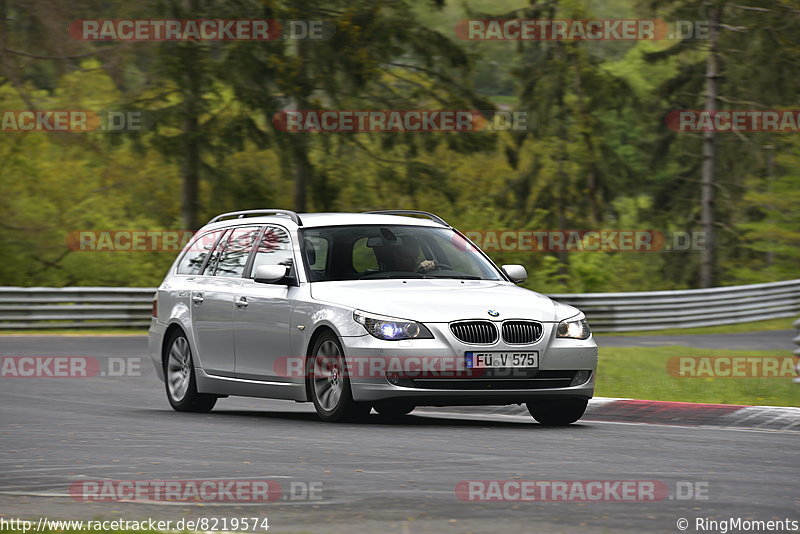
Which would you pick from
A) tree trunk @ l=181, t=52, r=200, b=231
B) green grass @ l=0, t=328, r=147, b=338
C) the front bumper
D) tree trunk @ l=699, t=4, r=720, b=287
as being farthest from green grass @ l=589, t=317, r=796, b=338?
the front bumper

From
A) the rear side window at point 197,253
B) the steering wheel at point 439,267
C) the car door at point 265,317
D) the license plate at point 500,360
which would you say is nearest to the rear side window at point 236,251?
the car door at point 265,317

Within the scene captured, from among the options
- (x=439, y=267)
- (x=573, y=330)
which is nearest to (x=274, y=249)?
(x=439, y=267)

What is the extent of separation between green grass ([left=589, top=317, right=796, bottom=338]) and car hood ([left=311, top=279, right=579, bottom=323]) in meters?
18.4

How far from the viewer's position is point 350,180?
41250 millimetres

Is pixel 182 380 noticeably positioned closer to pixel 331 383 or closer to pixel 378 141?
pixel 331 383

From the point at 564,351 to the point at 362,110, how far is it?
28720 mm

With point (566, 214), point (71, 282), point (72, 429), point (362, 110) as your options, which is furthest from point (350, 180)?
point (72, 429)

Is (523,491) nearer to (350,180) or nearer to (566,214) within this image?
(350,180)

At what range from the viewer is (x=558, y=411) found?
12.5 metres

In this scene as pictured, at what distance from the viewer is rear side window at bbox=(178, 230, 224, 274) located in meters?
14.6

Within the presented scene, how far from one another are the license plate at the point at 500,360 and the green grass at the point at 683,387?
13.3 ft

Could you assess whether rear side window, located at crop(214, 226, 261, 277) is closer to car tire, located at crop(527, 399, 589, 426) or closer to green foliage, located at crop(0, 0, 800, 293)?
car tire, located at crop(527, 399, 589, 426)

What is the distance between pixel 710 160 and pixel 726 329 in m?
10.8

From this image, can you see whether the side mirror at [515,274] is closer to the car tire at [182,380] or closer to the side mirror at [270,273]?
the side mirror at [270,273]
